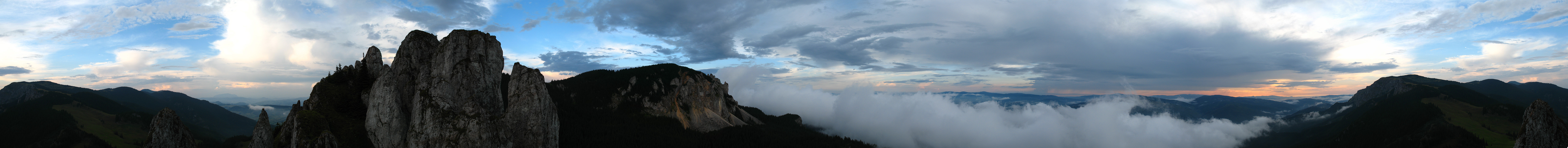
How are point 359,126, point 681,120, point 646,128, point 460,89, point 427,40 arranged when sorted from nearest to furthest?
point 359,126 < point 460,89 < point 427,40 < point 646,128 < point 681,120

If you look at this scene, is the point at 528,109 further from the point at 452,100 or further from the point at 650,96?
the point at 650,96

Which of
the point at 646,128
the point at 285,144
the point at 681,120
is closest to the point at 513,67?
the point at 285,144

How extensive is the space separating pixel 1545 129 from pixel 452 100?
120 meters

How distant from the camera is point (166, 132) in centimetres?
5491

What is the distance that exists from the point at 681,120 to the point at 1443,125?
27034cm

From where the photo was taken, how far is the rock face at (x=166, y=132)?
5406 cm

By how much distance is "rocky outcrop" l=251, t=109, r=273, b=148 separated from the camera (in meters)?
55.8

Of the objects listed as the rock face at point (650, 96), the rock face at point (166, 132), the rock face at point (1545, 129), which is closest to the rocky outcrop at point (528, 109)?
the rock face at point (166, 132)

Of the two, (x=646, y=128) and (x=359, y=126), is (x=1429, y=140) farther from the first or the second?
(x=359, y=126)

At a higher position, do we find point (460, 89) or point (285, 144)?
point (460, 89)

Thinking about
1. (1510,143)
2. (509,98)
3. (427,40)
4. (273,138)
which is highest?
(427,40)

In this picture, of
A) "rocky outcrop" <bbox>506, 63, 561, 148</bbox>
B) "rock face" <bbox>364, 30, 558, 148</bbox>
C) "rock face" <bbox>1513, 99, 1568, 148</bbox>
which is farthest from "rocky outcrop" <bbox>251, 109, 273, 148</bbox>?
"rock face" <bbox>1513, 99, 1568, 148</bbox>

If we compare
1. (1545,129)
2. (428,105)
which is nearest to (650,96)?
(428,105)

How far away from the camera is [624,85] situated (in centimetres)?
18712
